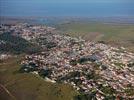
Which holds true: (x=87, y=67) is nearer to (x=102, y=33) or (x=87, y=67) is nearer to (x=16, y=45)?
(x=16, y=45)

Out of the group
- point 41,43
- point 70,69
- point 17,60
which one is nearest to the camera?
point 70,69

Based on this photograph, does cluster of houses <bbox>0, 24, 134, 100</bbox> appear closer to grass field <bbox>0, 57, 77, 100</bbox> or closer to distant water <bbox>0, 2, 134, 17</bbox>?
grass field <bbox>0, 57, 77, 100</bbox>

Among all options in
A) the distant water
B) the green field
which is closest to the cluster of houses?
the green field

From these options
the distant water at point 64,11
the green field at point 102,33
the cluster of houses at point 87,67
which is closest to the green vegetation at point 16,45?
the cluster of houses at point 87,67

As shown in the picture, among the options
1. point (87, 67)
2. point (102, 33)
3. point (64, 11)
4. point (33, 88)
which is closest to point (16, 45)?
point (87, 67)

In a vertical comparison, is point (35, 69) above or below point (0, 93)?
below

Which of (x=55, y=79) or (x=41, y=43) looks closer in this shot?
(x=55, y=79)

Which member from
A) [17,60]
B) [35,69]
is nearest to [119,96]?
[35,69]

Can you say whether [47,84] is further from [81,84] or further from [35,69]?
[35,69]
